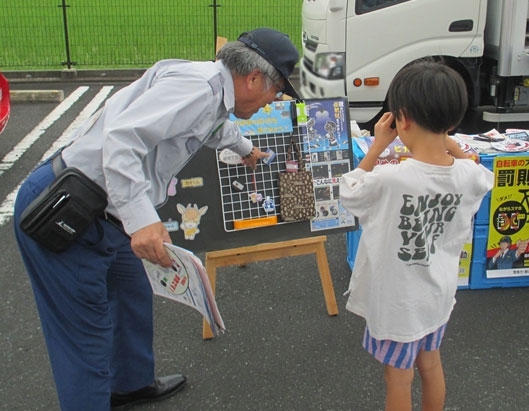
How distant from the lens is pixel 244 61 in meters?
2.07

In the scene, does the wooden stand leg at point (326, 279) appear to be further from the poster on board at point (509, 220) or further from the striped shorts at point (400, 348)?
the striped shorts at point (400, 348)

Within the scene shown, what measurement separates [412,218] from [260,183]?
129 cm

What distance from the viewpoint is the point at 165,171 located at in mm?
2143

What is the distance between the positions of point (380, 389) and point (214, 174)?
52.9 inches

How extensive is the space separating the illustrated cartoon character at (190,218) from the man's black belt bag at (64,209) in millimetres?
1126

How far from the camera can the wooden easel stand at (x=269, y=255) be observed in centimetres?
328

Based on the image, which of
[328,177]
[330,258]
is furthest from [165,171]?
[330,258]

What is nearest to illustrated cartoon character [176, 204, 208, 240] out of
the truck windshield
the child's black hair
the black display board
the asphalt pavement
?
the black display board

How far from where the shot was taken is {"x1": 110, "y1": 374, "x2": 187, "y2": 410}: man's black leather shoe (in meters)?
2.74

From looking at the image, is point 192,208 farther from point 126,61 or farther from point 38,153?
point 126,61

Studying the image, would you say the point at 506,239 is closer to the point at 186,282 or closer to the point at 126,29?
the point at 186,282

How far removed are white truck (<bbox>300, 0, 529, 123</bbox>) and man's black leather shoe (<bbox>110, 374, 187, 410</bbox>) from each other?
4416mm

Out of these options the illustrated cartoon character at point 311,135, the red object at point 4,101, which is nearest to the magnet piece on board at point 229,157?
the illustrated cartoon character at point 311,135

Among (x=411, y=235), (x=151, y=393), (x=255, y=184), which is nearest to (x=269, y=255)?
(x=255, y=184)
